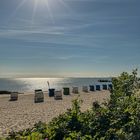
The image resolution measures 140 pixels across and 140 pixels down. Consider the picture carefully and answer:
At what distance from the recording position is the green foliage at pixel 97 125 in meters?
4.57

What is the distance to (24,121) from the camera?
17.0 meters

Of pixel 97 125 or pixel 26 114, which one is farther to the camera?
pixel 26 114

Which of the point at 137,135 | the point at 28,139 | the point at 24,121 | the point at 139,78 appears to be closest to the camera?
the point at 28,139

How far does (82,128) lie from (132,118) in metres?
0.79

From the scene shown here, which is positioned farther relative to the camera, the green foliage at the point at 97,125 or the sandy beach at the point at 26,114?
the sandy beach at the point at 26,114

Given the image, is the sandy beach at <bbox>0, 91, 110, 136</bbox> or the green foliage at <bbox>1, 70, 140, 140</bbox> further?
the sandy beach at <bbox>0, 91, 110, 136</bbox>

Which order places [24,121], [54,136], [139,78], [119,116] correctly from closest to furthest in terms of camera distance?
[54,136] → [119,116] → [139,78] → [24,121]

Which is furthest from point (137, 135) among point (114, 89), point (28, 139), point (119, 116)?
point (114, 89)

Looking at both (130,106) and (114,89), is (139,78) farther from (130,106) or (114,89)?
(130,106)

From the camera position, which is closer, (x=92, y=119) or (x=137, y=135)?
(x=137, y=135)

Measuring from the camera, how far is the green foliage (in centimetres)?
457

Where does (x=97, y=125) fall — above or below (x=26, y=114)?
above

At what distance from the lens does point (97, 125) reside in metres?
5.13

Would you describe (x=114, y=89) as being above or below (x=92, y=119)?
above
